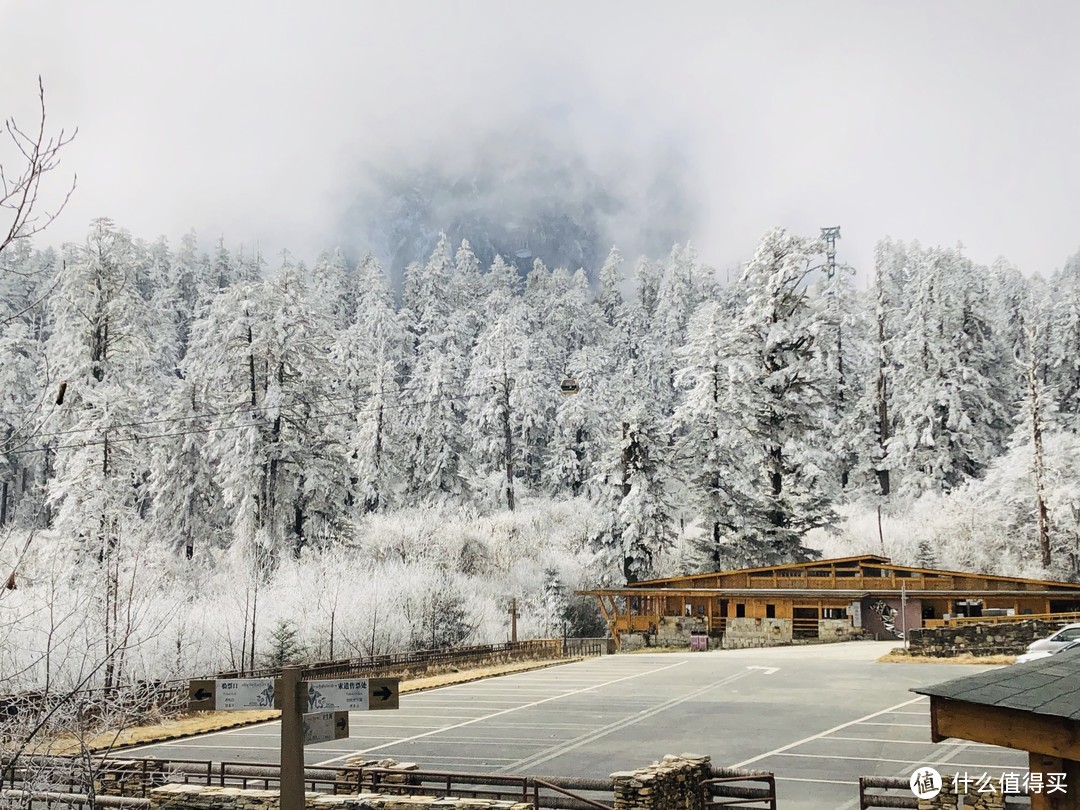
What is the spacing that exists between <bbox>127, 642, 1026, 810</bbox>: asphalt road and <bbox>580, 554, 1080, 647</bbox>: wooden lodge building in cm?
977

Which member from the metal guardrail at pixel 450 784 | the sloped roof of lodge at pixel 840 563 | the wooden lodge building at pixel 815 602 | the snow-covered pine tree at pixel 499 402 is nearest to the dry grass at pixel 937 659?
the wooden lodge building at pixel 815 602

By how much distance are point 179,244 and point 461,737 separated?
88.7 m

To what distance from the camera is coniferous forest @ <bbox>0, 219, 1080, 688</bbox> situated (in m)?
39.2

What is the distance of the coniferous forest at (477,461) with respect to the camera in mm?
39250

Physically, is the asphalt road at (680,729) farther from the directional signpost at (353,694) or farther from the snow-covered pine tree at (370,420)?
the snow-covered pine tree at (370,420)

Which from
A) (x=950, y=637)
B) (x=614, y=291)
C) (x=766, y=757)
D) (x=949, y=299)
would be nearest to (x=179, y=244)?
(x=614, y=291)

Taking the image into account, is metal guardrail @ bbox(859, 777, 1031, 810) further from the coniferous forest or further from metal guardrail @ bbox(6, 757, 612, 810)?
the coniferous forest

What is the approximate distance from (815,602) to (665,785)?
32.7 metres

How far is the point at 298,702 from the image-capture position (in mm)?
8359

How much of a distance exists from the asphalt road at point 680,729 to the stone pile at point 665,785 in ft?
5.73

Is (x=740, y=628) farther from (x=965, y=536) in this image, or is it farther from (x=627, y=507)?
(x=965, y=536)

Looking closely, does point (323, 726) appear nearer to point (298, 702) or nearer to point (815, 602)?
point (298, 702)

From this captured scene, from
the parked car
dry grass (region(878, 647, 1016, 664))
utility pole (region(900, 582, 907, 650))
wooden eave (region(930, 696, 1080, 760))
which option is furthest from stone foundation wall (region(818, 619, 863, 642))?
wooden eave (region(930, 696, 1080, 760))

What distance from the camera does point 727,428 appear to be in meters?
50.6
